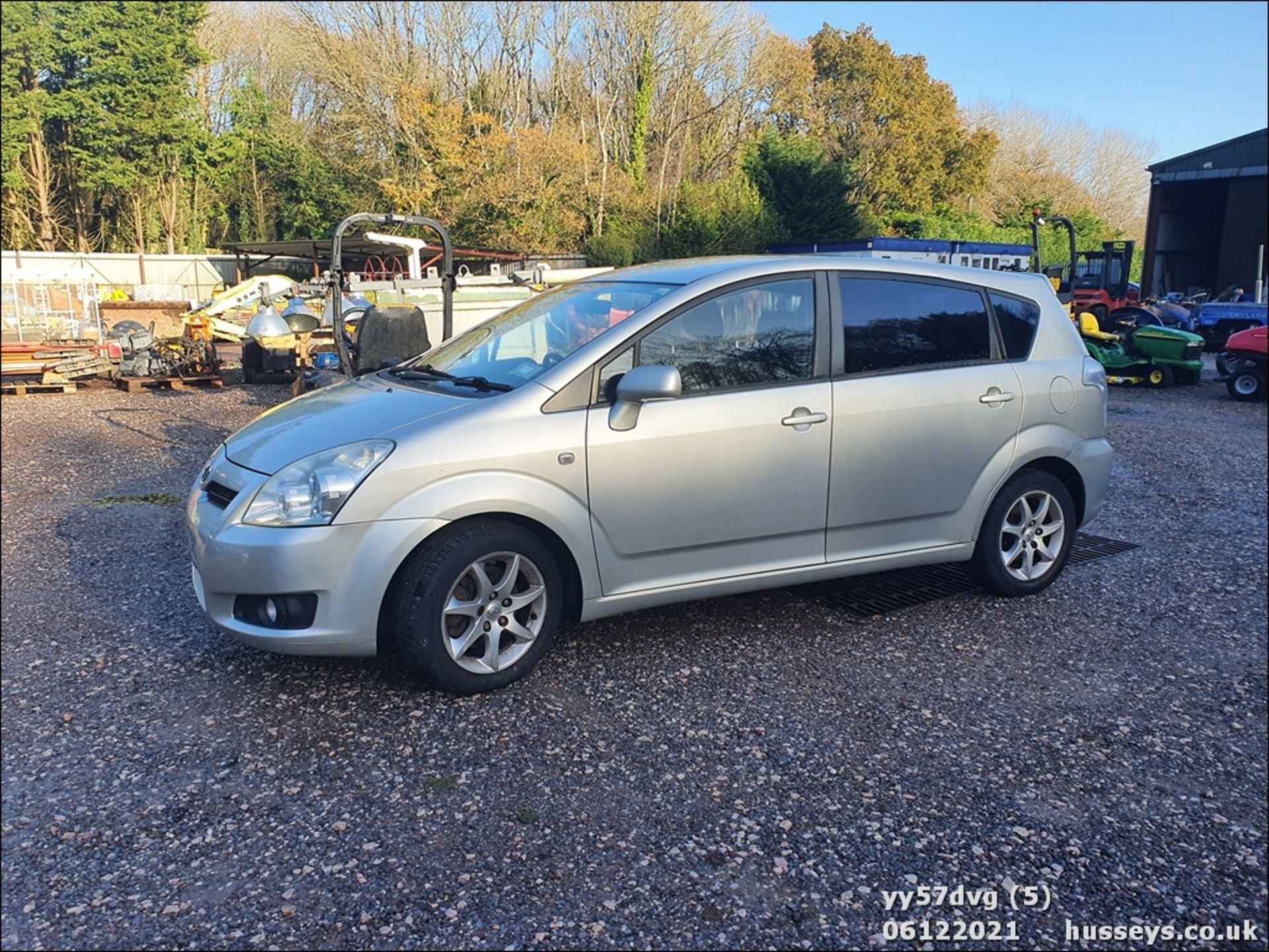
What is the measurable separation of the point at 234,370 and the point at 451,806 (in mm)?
16011

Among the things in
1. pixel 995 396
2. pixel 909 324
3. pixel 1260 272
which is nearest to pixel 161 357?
pixel 909 324

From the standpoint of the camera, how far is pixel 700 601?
4832 mm

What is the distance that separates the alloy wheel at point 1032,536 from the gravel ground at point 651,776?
0.65 feet

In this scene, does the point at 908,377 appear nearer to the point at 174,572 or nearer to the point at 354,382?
the point at 354,382

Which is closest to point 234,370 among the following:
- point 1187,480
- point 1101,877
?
point 1187,480

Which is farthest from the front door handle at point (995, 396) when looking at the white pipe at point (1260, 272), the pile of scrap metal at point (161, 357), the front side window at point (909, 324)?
the white pipe at point (1260, 272)

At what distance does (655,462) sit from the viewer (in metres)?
3.88

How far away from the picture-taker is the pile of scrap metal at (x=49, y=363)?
14.4 meters

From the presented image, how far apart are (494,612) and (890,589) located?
234cm

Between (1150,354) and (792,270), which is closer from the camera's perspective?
(792,270)

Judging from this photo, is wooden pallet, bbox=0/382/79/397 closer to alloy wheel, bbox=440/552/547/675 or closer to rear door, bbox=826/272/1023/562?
alloy wheel, bbox=440/552/547/675

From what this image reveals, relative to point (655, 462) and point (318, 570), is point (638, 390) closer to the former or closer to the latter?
point (655, 462)

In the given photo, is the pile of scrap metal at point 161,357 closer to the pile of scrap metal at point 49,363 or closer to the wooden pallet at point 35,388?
the pile of scrap metal at point 49,363

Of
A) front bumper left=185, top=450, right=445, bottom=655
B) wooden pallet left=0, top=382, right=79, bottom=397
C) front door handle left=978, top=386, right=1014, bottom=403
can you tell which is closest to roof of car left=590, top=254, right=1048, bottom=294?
front door handle left=978, top=386, right=1014, bottom=403
